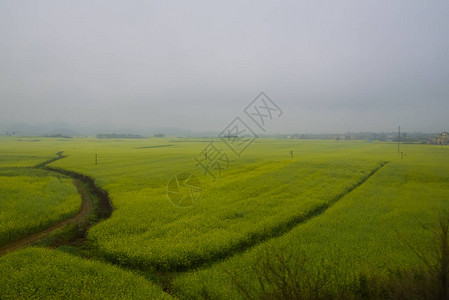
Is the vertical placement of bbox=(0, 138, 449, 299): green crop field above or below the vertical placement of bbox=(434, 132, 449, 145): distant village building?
below

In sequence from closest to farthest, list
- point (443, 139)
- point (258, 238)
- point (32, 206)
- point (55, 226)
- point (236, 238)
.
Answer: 1. point (236, 238)
2. point (258, 238)
3. point (55, 226)
4. point (32, 206)
5. point (443, 139)

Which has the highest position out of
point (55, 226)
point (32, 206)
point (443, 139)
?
point (443, 139)

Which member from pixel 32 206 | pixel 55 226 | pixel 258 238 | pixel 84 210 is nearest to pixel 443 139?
pixel 258 238

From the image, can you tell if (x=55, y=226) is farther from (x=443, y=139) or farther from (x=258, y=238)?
(x=443, y=139)

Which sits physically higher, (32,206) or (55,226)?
(32,206)

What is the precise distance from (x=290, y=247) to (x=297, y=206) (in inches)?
254

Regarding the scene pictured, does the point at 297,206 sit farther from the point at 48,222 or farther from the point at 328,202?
the point at 48,222

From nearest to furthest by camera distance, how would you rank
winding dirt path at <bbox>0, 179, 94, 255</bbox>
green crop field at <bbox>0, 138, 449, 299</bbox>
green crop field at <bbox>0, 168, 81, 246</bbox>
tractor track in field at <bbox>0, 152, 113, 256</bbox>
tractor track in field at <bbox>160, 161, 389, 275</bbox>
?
green crop field at <bbox>0, 138, 449, 299</bbox>, tractor track in field at <bbox>160, 161, 389, 275</bbox>, winding dirt path at <bbox>0, 179, 94, 255</bbox>, tractor track in field at <bbox>0, 152, 113, 256</bbox>, green crop field at <bbox>0, 168, 81, 246</bbox>

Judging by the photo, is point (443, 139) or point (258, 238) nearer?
point (258, 238)

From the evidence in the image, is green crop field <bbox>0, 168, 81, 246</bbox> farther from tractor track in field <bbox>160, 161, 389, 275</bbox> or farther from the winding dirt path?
tractor track in field <bbox>160, 161, 389, 275</bbox>

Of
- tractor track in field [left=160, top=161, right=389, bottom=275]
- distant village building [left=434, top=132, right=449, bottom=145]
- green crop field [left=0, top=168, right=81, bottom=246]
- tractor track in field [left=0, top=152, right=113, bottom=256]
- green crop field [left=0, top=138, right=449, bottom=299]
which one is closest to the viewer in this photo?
green crop field [left=0, top=138, right=449, bottom=299]

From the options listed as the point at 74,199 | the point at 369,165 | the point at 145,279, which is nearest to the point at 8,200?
the point at 74,199

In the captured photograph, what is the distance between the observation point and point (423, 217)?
14.8 meters

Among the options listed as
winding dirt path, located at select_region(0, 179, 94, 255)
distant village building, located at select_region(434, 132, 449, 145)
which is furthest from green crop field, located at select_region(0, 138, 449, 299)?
distant village building, located at select_region(434, 132, 449, 145)
